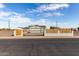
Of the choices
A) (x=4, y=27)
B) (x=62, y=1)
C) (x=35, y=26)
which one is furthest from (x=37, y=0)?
(x=35, y=26)

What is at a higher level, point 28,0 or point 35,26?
point 28,0

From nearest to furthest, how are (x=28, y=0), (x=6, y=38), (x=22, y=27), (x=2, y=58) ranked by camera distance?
(x=2, y=58)
(x=28, y=0)
(x=22, y=27)
(x=6, y=38)

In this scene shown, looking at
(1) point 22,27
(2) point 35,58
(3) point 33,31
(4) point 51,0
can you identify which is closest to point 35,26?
(3) point 33,31

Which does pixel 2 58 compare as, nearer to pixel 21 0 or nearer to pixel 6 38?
pixel 21 0

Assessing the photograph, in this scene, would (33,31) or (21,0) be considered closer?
(21,0)

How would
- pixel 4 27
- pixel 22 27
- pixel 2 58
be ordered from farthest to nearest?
pixel 22 27
pixel 4 27
pixel 2 58

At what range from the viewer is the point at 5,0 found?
12.7 feet

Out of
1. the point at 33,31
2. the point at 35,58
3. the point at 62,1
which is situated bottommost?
the point at 35,58

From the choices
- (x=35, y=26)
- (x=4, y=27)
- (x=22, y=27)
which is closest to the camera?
(x=4, y=27)

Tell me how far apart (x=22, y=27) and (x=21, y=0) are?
1792mm

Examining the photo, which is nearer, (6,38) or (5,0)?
Result: (5,0)

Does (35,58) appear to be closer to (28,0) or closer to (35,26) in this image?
(28,0)

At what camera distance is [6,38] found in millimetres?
8773

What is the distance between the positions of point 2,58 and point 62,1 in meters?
1.65
